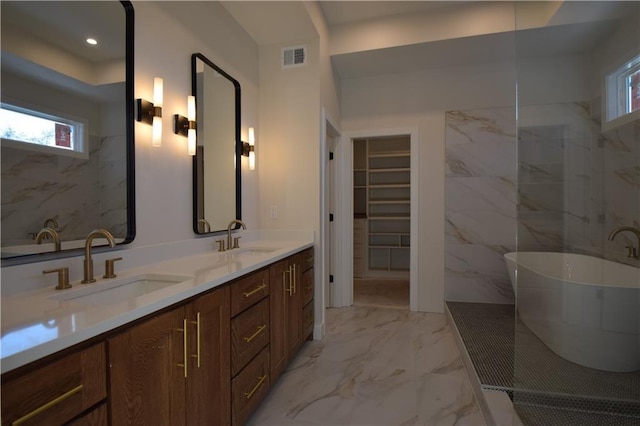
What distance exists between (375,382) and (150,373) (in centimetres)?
159

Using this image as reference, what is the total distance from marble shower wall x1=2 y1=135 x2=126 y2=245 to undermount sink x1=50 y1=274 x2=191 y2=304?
0.25 meters

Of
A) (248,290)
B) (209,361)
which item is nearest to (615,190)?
(248,290)

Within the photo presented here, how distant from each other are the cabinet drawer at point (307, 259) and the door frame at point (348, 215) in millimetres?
942

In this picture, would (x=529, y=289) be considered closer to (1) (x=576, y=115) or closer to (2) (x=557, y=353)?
(2) (x=557, y=353)

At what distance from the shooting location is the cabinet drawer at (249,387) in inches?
56.7

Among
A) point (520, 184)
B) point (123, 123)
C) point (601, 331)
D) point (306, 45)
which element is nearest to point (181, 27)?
point (123, 123)

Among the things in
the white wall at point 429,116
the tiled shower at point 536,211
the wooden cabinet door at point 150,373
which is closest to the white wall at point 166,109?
the wooden cabinet door at point 150,373

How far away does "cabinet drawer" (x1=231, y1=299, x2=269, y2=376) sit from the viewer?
144cm

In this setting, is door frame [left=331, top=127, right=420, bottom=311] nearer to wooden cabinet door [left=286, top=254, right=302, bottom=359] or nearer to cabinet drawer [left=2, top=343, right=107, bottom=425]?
wooden cabinet door [left=286, top=254, right=302, bottom=359]

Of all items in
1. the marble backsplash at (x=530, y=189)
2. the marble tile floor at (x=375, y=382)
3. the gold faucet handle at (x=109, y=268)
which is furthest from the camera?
the marble backsplash at (x=530, y=189)

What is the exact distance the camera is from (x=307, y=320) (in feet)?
8.32

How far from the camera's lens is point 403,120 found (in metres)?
3.47

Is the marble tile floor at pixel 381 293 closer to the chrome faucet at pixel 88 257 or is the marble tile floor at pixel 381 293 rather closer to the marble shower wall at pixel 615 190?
the marble shower wall at pixel 615 190

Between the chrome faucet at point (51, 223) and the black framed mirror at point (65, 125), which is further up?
the black framed mirror at point (65, 125)
